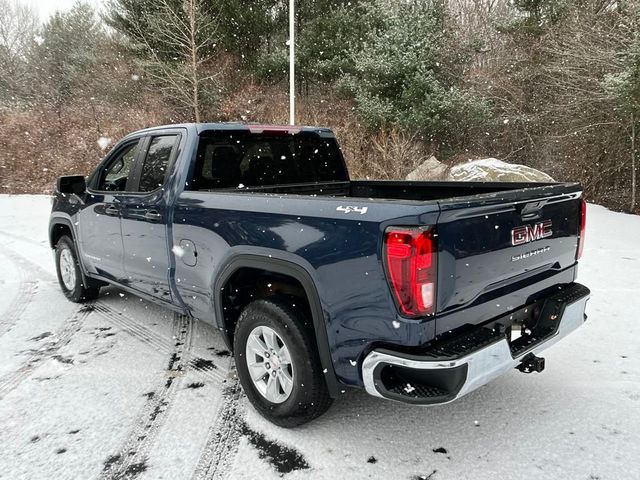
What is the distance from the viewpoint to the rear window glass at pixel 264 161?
367 centimetres

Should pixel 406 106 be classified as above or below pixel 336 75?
below

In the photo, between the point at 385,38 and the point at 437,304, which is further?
the point at 385,38

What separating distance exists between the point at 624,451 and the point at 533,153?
1748cm

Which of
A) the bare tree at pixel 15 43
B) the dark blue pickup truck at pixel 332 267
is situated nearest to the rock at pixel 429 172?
the dark blue pickup truck at pixel 332 267

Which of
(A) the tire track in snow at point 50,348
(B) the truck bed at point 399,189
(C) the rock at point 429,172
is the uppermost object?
(B) the truck bed at point 399,189

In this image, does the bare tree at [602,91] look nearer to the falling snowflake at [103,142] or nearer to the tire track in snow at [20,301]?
the tire track in snow at [20,301]

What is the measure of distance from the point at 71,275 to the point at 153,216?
2.40 m

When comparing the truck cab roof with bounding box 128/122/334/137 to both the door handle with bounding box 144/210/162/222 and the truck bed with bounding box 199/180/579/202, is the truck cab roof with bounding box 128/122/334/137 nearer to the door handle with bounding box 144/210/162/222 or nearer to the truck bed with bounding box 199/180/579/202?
the truck bed with bounding box 199/180/579/202

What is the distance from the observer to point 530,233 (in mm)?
2723

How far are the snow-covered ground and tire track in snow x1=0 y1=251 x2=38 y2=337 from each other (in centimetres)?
33

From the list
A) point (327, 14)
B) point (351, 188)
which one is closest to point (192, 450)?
point (351, 188)

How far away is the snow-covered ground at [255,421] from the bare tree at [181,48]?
59.9 feet

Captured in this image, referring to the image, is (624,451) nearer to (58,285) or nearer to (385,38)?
(58,285)

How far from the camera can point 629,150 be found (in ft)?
41.8
